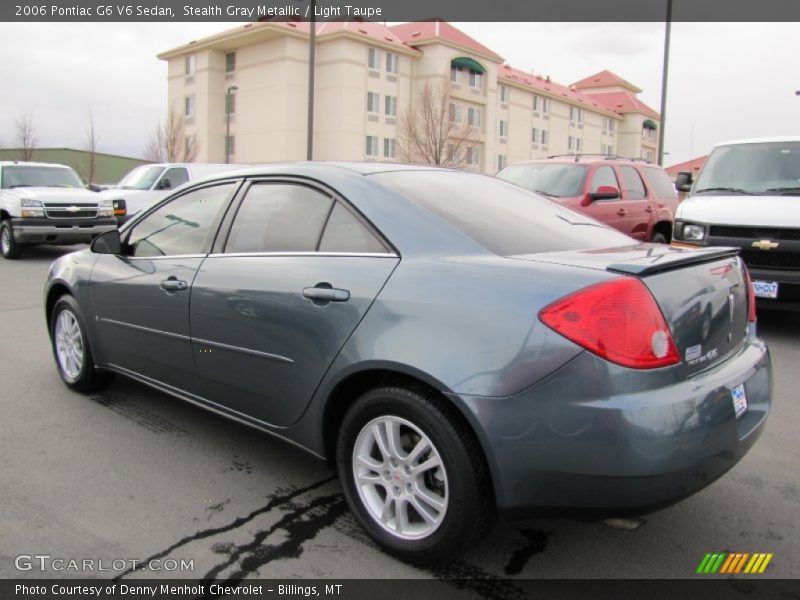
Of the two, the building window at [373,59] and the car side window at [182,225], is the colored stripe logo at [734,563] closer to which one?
the car side window at [182,225]

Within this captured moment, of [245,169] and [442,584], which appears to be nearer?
[442,584]

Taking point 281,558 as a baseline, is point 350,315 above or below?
above

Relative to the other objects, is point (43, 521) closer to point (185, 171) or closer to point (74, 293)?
point (74, 293)

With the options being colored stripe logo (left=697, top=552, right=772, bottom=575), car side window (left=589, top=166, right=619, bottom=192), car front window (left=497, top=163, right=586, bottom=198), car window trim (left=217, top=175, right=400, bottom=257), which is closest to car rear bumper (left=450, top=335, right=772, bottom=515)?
colored stripe logo (left=697, top=552, right=772, bottom=575)

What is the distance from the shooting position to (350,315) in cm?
284

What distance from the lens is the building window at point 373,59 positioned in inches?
1967

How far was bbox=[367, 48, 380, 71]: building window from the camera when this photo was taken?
49969mm

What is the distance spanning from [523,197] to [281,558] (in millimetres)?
2132

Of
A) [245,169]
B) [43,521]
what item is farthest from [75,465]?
[245,169]

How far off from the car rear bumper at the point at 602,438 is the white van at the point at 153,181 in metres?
16.4

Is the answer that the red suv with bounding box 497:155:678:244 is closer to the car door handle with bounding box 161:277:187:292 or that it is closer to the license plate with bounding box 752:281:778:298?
the license plate with bounding box 752:281:778:298

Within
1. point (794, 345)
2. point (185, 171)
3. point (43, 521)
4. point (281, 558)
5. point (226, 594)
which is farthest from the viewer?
point (185, 171)

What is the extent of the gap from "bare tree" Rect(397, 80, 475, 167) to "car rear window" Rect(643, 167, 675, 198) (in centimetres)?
3186

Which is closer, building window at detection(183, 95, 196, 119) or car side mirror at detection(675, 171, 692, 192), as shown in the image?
car side mirror at detection(675, 171, 692, 192)
